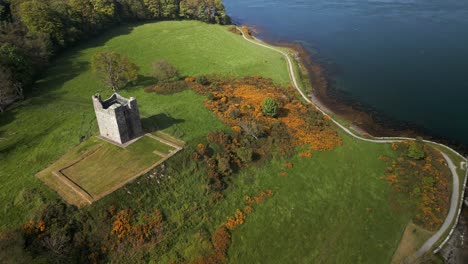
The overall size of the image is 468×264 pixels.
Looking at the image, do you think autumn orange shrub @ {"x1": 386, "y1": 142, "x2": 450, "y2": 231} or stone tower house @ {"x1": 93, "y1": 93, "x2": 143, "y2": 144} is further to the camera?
stone tower house @ {"x1": 93, "y1": 93, "x2": 143, "y2": 144}

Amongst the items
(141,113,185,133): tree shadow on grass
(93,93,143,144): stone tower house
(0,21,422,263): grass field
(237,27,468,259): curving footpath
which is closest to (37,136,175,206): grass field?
(93,93,143,144): stone tower house

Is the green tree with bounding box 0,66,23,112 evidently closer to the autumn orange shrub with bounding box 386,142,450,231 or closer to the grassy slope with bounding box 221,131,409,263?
the grassy slope with bounding box 221,131,409,263

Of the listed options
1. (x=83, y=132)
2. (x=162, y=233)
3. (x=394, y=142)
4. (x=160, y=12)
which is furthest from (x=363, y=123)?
(x=160, y=12)

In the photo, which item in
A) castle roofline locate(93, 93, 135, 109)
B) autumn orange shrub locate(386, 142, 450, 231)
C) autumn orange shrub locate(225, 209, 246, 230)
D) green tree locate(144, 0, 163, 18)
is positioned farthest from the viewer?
green tree locate(144, 0, 163, 18)

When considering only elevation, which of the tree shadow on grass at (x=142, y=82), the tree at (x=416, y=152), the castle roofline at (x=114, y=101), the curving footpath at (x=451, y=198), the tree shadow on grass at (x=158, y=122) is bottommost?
the curving footpath at (x=451, y=198)

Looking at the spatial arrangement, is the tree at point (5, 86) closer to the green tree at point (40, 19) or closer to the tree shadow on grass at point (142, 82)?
the tree shadow on grass at point (142, 82)

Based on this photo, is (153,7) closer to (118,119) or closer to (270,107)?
(270,107)

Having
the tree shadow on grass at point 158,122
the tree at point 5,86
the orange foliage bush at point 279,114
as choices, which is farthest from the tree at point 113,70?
the tree shadow on grass at point 158,122

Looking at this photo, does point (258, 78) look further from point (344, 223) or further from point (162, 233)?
point (162, 233)
